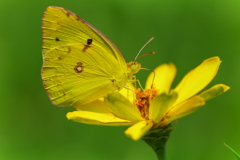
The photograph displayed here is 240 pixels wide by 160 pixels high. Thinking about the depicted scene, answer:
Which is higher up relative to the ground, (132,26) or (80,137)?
(132,26)

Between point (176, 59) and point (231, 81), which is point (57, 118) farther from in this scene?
point (231, 81)

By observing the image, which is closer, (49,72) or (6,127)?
(49,72)

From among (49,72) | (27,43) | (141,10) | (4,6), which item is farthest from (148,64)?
(4,6)

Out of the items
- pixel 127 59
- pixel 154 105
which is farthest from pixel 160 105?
pixel 127 59

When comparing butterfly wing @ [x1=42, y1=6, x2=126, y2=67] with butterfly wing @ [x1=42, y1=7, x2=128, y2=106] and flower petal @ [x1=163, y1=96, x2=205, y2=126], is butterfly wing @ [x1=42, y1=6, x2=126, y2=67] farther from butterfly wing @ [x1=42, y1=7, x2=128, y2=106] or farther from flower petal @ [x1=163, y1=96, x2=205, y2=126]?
flower petal @ [x1=163, y1=96, x2=205, y2=126]

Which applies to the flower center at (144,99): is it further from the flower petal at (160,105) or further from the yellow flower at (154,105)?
the flower petal at (160,105)

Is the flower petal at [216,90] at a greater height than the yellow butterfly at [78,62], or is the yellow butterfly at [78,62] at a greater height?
the yellow butterfly at [78,62]

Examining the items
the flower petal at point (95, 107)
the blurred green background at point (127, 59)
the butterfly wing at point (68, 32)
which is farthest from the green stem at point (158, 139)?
the blurred green background at point (127, 59)

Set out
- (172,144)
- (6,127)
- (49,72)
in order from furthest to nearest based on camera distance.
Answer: (6,127), (172,144), (49,72)

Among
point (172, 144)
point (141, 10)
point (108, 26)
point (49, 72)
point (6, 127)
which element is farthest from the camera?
point (141, 10)
